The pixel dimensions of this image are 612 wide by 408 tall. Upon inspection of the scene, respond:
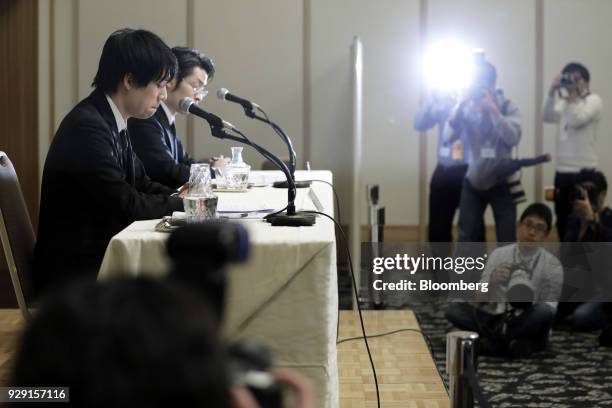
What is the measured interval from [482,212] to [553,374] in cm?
160

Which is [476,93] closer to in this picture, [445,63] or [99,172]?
[445,63]

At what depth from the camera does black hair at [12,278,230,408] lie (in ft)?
1.54

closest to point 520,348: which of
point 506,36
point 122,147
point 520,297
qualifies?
point 520,297

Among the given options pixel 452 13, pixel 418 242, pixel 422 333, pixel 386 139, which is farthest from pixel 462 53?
pixel 422 333

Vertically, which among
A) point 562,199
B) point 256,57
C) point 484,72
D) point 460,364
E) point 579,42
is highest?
point 579,42

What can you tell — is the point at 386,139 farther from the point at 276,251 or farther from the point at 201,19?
the point at 276,251

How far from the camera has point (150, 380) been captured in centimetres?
47

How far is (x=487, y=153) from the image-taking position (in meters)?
4.77

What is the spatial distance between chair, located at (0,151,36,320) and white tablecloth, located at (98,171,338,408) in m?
0.59

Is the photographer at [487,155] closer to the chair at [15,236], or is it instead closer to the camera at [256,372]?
the chair at [15,236]

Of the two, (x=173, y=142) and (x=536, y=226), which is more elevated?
(x=173, y=142)

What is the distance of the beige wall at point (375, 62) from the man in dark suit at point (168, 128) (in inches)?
70.6

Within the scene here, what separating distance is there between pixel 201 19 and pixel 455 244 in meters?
1.80

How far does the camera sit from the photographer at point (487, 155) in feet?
15.5
